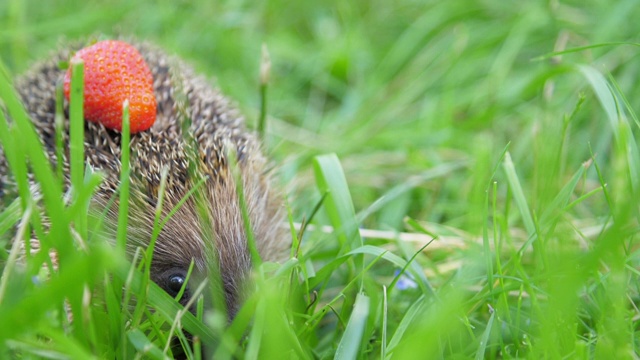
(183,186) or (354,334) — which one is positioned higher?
(183,186)

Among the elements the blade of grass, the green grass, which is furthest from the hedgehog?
the blade of grass

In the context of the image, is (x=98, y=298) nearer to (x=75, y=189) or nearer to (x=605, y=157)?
(x=75, y=189)

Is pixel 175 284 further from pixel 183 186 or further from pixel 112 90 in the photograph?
pixel 112 90

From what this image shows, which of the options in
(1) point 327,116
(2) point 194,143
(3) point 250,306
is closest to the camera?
(3) point 250,306

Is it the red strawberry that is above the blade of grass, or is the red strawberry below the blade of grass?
above

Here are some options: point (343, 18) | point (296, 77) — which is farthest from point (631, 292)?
point (343, 18)

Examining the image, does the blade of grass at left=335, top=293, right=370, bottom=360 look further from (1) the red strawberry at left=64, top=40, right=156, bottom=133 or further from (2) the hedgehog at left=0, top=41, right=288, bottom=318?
(1) the red strawberry at left=64, top=40, right=156, bottom=133

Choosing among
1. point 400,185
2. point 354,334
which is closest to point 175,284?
point 354,334
